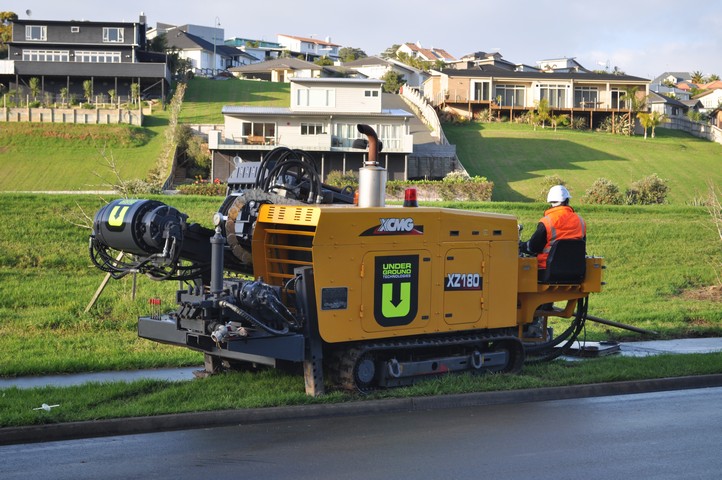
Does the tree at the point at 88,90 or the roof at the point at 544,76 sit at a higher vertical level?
the roof at the point at 544,76

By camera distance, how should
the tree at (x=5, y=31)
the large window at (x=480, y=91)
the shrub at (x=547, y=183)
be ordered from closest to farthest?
1. the shrub at (x=547, y=183)
2. the large window at (x=480, y=91)
3. the tree at (x=5, y=31)

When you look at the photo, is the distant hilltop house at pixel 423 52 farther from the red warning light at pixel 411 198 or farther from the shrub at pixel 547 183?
the red warning light at pixel 411 198

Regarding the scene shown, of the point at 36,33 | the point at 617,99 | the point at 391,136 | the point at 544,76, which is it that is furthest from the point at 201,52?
the point at 391,136

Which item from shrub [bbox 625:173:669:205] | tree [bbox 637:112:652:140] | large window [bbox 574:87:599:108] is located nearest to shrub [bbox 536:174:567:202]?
shrub [bbox 625:173:669:205]

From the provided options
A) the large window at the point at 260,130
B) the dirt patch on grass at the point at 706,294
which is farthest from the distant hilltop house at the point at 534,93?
the dirt patch on grass at the point at 706,294

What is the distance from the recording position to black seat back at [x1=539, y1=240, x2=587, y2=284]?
1266 centimetres

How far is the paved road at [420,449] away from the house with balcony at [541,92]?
7375 centimetres

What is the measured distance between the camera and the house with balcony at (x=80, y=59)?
7538 cm

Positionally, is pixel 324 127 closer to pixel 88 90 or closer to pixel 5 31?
pixel 88 90

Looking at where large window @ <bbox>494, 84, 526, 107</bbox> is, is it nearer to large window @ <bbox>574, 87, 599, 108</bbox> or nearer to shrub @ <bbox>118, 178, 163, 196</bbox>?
large window @ <bbox>574, 87, 599, 108</bbox>

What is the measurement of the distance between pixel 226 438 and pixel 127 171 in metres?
46.6

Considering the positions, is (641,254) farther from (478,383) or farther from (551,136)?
(551,136)

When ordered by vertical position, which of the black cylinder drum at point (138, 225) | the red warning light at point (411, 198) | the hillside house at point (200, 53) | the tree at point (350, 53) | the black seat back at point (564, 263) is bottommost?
the black seat back at point (564, 263)

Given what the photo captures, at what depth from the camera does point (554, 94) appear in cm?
8256
